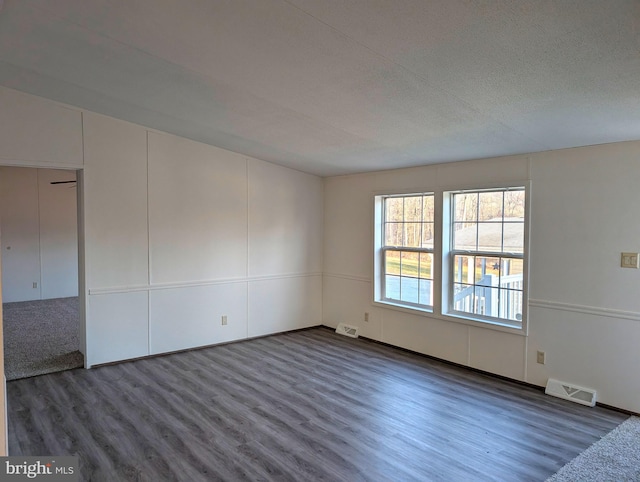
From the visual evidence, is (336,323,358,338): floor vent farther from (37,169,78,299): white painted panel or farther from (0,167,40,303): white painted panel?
(0,167,40,303): white painted panel

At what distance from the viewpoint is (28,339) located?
5.50 m

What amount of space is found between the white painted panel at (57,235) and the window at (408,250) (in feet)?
22.0

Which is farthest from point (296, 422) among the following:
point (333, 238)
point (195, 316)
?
point (333, 238)

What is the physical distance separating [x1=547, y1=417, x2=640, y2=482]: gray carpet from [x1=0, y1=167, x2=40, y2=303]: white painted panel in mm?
9235

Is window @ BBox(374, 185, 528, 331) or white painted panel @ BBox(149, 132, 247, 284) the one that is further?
white painted panel @ BBox(149, 132, 247, 284)

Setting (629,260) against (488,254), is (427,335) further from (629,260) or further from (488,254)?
(629,260)

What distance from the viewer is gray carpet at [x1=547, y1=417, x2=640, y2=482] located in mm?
2592

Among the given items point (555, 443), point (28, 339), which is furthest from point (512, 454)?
point (28, 339)

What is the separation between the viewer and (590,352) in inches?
145

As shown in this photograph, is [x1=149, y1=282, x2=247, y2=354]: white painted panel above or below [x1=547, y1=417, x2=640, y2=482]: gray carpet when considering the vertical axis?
above

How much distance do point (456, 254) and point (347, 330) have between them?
6.78ft

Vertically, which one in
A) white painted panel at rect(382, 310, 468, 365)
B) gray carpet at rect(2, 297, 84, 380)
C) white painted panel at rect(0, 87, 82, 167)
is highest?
white painted panel at rect(0, 87, 82, 167)

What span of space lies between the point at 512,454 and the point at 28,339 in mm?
5825

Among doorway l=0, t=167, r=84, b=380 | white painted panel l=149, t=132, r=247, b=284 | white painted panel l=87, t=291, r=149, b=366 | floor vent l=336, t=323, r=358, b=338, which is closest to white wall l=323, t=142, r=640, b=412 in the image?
floor vent l=336, t=323, r=358, b=338
